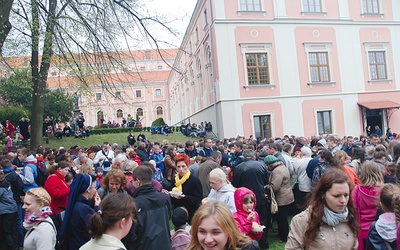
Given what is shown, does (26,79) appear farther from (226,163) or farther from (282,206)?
(282,206)

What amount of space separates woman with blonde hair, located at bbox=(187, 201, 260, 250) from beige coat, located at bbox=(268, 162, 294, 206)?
4.19m

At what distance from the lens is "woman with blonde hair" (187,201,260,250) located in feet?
7.65

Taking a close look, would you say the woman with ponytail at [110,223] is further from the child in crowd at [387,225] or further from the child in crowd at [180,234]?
the child in crowd at [387,225]

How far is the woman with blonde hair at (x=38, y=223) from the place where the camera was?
3348mm

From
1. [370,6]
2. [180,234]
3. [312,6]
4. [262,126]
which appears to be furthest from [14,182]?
[370,6]

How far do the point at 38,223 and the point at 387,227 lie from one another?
3584 millimetres

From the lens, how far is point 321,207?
2727 millimetres

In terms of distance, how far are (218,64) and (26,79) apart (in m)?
14.4

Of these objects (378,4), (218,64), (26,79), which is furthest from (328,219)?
(378,4)

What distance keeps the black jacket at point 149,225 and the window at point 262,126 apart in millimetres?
20833

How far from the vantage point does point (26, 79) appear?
38.5 feet

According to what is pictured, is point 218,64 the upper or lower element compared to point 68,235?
upper

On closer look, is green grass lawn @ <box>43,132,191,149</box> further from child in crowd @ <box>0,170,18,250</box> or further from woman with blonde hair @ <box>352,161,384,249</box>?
woman with blonde hair @ <box>352,161,384,249</box>

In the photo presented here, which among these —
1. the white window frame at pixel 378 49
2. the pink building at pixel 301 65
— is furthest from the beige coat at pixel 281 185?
the white window frame at pixel 378 49
